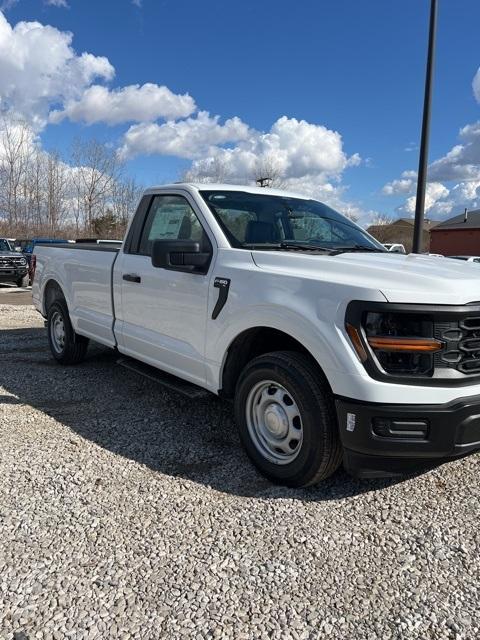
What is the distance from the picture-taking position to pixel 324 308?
304 centimetres

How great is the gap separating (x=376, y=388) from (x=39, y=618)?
1863 millimetres

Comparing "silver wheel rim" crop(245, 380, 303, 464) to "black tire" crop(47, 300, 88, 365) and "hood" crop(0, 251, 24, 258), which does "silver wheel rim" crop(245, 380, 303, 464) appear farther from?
"hood" crop(0, 251, 24, 258)

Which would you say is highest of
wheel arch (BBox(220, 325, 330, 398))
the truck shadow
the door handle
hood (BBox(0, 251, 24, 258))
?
hood (BBox(0, 251, 24, 258))

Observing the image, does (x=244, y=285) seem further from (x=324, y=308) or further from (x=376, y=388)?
(x=376, y=388)

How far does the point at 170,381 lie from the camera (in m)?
4.52

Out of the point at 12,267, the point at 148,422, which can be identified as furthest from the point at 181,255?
the point at 12,267

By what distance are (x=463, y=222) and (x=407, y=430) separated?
48362 mm

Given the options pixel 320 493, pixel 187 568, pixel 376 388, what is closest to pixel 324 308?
pixel 376 388

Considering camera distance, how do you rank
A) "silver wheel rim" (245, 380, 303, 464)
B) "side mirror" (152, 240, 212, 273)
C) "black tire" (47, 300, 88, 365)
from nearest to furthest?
"silver wheel rim" (245, 380, 303, 464) → "side mirror" (152, 240, 212, 273) → "black tire" (47, 300, 88, 365)

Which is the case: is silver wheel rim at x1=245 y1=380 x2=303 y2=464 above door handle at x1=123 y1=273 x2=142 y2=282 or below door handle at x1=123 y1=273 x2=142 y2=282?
below

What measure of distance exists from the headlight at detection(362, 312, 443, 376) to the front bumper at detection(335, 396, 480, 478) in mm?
203

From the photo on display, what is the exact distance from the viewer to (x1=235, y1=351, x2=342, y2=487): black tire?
10.2 feet

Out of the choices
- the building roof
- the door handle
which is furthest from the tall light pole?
A: the building roof

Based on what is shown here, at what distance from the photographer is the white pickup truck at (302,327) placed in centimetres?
286
